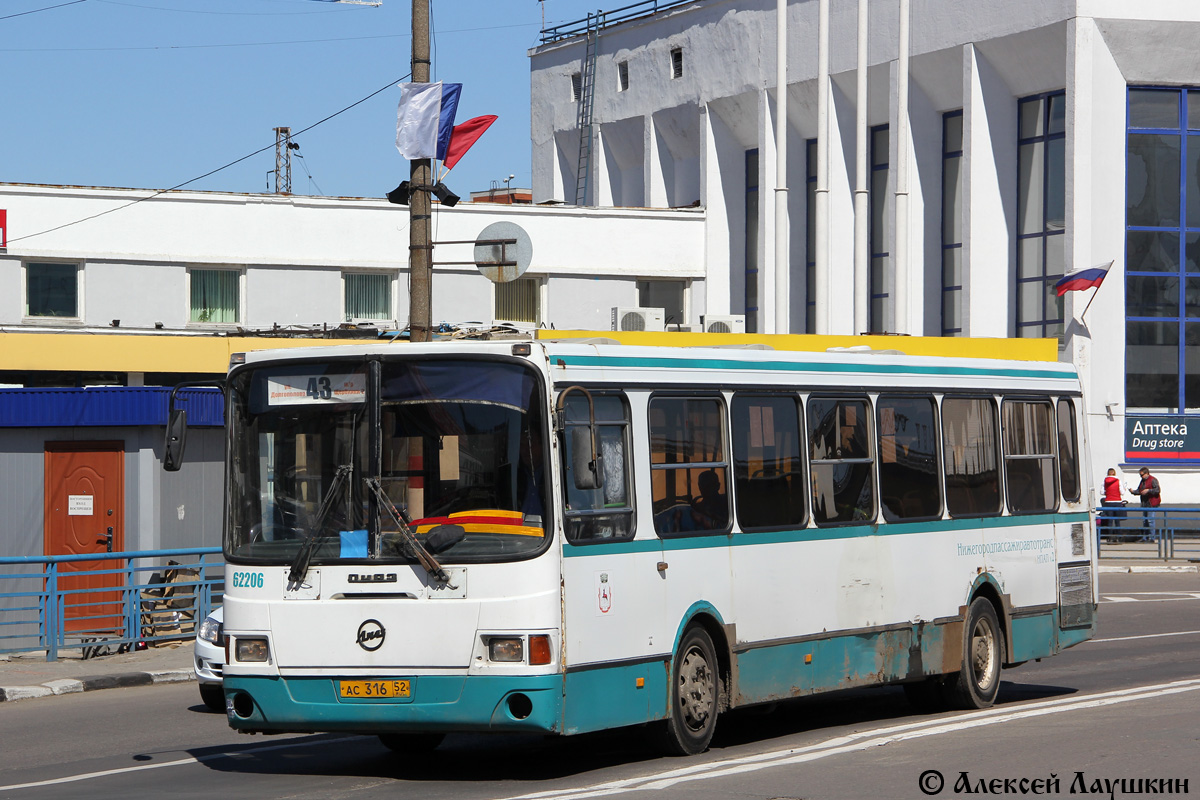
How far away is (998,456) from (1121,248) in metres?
27.7

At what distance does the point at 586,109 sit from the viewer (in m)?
55.6

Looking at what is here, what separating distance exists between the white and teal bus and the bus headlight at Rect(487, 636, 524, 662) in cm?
1

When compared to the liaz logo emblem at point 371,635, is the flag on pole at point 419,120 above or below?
above

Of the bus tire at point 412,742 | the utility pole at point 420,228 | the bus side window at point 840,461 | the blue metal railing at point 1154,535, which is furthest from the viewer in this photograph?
the blue metal railing at point 1154,535

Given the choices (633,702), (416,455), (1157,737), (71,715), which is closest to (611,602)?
(633,702)

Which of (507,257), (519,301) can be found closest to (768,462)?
(507,257)

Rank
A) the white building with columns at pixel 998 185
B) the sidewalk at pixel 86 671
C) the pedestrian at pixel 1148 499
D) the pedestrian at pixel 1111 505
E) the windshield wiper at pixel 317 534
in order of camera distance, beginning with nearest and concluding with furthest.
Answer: the windshield wiper at pixel 317 534 < the sidewalk at pixel 86 671 < the pedestrian at pixel 1148 499 < the pedestrian at pixel 1111 505 < the white building with columns at pixel 998 185

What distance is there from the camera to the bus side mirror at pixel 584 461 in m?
9.65

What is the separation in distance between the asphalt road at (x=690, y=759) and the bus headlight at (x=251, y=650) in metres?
0.75

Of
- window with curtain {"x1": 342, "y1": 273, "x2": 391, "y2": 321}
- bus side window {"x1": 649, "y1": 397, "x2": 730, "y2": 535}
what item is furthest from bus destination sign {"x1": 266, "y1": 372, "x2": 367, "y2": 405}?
window with curtain {"x1": 342, "y1": 273, "x2": 391, "y2": 321}

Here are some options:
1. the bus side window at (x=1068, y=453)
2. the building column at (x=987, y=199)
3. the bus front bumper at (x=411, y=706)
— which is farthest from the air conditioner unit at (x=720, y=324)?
the bus front bumper at (x=411, y=706)

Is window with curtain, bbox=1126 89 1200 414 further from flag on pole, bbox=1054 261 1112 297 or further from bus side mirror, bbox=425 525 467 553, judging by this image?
bus side mirror, bbox=425 525 467 553

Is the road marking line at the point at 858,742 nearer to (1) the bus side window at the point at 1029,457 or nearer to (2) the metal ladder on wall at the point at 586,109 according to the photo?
(1) the bus side window at the point at 1029,457

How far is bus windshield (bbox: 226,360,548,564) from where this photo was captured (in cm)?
962
